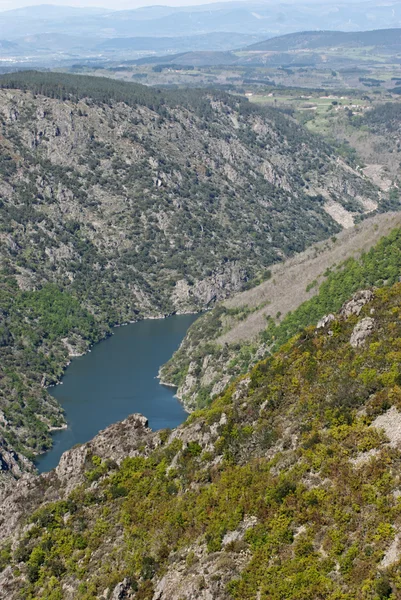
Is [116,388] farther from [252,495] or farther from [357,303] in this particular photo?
[252,495]

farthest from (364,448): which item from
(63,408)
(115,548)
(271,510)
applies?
(63,408)

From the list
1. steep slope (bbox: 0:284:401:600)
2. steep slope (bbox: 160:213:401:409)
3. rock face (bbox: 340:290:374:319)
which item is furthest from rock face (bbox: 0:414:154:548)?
steep slope (bbox: 160:213:401:409)

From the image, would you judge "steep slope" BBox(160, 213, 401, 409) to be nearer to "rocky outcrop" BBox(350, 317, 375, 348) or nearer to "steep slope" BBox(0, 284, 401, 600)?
"rocky outcrop" BBox(350, 317, 375, 348)

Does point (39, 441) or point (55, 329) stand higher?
point (55, 329)

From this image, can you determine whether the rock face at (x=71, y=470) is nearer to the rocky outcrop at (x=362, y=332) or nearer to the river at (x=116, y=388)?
the rocky outcrop at (x=362, y=332)

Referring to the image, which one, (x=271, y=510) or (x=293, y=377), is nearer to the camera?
(x=271, y=510)

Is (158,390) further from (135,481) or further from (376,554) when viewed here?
(376,554)

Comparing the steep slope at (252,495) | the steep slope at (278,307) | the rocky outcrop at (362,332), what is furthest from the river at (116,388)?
the rocky outcrop at (362,332)

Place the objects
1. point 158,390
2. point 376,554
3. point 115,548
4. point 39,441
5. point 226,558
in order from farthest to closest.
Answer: point 158,390 → point 39,441 → point 115,548 → point 226,558 → point 376,554
